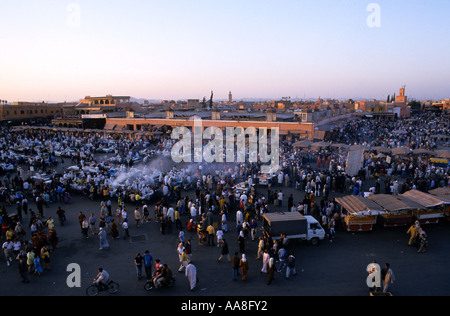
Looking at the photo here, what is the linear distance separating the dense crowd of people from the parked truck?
46 cm

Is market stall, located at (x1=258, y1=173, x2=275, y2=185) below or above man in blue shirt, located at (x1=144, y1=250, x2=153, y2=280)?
above

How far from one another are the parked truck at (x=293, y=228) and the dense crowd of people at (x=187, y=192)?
461mm

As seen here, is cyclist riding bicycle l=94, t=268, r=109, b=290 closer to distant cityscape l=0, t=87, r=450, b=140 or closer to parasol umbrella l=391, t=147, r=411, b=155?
parasol umbrella l=391, t=147, r=411, b=155

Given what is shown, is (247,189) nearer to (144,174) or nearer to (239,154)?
(144,174)

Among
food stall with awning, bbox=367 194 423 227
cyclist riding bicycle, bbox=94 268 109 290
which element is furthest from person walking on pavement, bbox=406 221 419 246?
cyclist riding bicycle, bbox=94 268 109 290

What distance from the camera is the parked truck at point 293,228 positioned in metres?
10.4

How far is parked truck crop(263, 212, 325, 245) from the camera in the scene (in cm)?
1044

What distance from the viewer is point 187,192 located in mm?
17109

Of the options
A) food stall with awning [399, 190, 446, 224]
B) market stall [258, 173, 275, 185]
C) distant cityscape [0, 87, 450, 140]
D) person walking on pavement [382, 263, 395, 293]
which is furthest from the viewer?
distant cityscape [0, 87, 450, 140]

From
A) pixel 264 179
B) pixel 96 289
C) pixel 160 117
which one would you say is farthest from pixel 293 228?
pixel 160 117

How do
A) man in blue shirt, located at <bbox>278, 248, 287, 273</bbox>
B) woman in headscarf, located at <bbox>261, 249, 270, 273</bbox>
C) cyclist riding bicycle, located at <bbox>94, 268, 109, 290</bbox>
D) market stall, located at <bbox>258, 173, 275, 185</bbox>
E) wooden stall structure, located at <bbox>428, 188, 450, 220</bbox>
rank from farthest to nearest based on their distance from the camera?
market stall, located at <bbox>258, 173, 275, 185</bbox>, wooden stall structure, located at <bbox>428, 188, 450, 220</bbox>, man in blue shirt, located at <bbox>278, 248, 287, 273</bbox>, woman in headscarf, located at <bbox>261, 249, 270, 273</bbox>, cyclist riding bicycle, located at <bbox>94, 268, 109, 290</bbox>

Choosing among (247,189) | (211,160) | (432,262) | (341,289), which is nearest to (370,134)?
(211,160)

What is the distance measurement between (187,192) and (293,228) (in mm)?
8033

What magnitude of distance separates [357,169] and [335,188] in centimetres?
316
